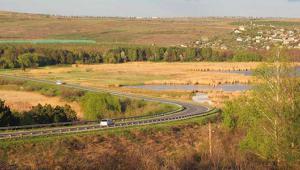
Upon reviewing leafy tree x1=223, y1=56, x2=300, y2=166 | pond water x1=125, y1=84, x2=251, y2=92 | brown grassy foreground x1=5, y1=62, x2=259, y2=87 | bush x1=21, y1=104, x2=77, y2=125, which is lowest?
brown grassy foreground x1=5, y1=62, x2=259, y2=87

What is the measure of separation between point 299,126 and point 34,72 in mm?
124481

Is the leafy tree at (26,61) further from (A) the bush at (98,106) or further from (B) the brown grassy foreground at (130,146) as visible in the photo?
(B) the brown grassy foreground at (130,146)

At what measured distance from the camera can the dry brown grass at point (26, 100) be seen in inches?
3342

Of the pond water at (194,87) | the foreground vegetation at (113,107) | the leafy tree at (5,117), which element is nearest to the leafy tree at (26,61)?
the pond water at (194,87)

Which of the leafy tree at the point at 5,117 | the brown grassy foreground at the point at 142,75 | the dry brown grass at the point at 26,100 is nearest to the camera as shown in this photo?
the leafy tree at the point at 5,117

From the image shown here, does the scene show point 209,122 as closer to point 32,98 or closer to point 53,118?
point 53,118

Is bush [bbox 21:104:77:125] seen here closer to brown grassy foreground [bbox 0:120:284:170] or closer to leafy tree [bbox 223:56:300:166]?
brown grassy foreground [bbox 0:120:284:170]

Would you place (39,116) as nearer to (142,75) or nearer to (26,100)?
(26,100)

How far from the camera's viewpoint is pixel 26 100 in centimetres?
9331

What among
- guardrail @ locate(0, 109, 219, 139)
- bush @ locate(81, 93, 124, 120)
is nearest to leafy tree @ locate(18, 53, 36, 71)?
bush @ locate(81, 93, 124, 120)

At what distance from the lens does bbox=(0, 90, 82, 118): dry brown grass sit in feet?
278

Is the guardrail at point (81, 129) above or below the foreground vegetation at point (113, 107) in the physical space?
above

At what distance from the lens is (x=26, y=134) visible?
48.2 meters

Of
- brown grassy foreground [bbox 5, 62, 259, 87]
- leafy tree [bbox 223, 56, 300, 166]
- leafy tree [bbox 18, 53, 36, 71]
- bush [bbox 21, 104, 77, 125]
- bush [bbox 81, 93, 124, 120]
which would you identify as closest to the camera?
leafy tree [bbox 223, 56, 300, 166]
